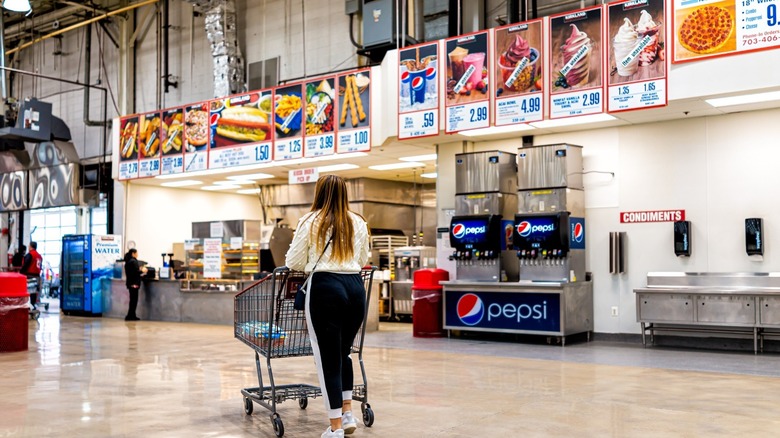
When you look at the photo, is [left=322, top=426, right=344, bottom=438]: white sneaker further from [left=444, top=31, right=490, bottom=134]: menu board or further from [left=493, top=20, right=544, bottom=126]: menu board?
[left=444, top=31, right=490, bottom=134]: menu board

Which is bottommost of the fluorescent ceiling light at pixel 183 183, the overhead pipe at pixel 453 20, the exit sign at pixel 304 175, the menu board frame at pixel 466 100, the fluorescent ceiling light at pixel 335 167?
the exit sign at pixel 304 175

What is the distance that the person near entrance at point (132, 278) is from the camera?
15172mm

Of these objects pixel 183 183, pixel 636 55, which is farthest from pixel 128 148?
pixel 636 55

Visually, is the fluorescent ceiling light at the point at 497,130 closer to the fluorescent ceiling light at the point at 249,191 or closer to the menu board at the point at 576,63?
the menu board at the point at 576,63

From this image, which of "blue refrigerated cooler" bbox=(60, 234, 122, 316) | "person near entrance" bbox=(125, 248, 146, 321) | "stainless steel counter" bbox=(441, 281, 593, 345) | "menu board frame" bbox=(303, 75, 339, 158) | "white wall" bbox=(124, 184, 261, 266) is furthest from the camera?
"white wall" bbox=(124, 184, 261, 266)

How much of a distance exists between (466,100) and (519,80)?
88 cm

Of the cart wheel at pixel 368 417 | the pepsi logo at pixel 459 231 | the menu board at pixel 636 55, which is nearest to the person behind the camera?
the cart wheel at pixel 368 417

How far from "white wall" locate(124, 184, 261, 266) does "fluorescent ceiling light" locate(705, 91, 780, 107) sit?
1301 centimetres

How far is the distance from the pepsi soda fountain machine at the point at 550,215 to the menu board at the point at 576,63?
0.86 m

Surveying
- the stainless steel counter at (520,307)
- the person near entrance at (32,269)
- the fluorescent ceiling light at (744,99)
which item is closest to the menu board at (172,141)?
the person near entrance at (32,269)

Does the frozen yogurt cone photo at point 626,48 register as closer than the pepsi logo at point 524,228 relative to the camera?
Yes

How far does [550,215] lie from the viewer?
1041 cm

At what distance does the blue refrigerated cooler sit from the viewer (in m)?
16.7

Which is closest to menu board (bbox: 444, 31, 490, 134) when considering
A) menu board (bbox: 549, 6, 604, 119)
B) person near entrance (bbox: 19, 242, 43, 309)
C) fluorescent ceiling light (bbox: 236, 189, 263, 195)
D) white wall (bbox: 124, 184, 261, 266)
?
menu board (bbox: 549, 6, 604, 119)
